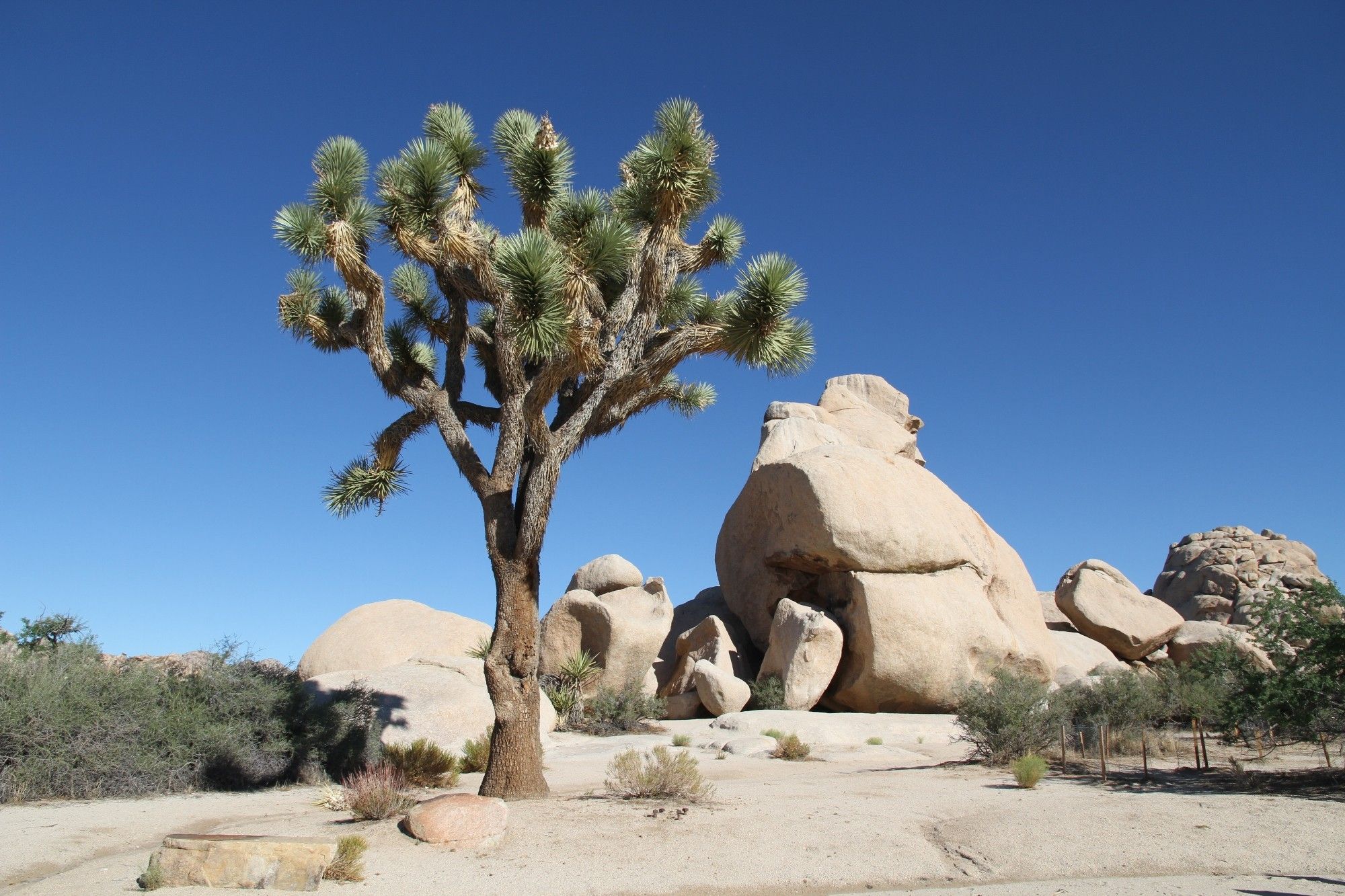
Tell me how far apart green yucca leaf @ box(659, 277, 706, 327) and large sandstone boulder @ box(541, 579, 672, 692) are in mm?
11540

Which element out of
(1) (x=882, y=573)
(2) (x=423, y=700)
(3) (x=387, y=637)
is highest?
(1) (x=882, y=573)

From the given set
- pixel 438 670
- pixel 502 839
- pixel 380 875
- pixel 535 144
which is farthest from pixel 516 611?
pixel 438 670

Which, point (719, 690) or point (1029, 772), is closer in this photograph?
point (1029, 772)

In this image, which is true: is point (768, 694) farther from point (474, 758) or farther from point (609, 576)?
point (474, 758)

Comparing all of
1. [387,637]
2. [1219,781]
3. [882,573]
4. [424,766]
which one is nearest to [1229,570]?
[882,573]

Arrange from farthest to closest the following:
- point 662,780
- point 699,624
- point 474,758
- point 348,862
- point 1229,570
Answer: point 1229,570 → point 699,624 → point 474,758 → point 662,780 → point 348,862

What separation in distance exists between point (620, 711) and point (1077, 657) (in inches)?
A: 550

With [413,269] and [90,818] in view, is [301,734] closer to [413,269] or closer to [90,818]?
[90,818]

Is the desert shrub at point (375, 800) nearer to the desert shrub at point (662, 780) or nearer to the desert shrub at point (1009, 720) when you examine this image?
the desert shrub at point (662, 780)

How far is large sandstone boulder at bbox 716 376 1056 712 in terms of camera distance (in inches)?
810

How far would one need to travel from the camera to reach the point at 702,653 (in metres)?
22.9

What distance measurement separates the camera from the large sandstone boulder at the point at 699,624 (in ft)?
77.4

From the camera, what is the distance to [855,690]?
20.8 m

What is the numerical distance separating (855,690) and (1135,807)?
12.2m
